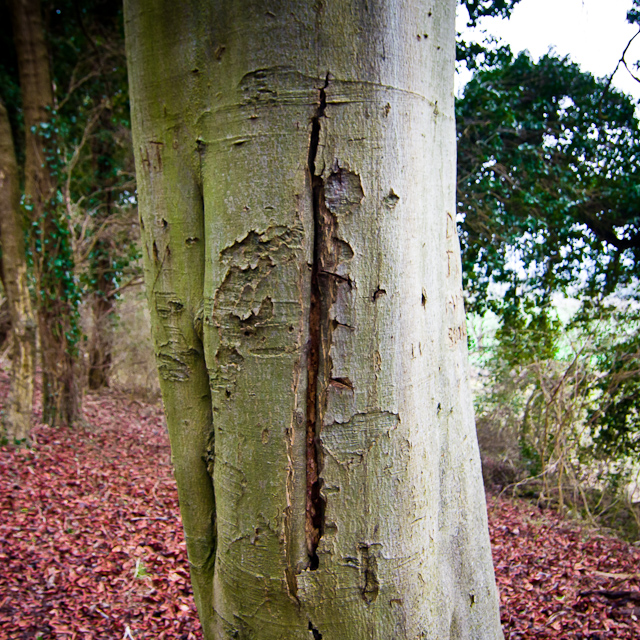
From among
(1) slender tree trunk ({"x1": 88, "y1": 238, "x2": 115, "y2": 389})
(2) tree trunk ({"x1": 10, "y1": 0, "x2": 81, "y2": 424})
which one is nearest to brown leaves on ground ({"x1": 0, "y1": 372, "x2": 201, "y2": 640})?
(2) tree trunk ({"x1": 10, "y1": 0, "x2": 81, "y2": 424})

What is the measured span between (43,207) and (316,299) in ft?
20.9

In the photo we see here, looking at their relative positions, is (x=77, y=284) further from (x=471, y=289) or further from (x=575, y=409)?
(x=575, y=409)

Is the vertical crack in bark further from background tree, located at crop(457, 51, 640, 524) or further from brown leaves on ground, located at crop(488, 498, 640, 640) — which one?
background tree, located at crop(457, 51, 640, 524)

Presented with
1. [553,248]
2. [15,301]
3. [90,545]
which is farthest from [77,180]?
[553,248]

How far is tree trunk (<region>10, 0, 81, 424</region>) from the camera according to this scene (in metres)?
6.30

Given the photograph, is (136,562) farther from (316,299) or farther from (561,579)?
(316,299)

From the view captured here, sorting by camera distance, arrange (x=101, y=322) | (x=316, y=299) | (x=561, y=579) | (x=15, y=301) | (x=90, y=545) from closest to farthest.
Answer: (x=316, y=299) → (x=561, y=579) → (x=90, y=545) → (x=15, y=301) → (x=101, y=322)

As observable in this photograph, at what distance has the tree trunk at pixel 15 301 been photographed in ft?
19.5

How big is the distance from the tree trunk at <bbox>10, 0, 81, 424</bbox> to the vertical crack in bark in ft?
20.4

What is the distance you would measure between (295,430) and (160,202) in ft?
2.55

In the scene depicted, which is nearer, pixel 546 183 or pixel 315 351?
pixel 315 351

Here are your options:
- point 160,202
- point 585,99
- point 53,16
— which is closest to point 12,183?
point 53,16

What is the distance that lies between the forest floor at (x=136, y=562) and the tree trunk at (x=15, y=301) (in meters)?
0.43

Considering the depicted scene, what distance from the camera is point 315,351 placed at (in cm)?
127
